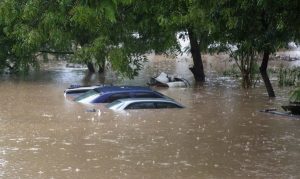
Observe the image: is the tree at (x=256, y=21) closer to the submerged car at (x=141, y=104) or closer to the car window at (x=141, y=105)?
the submerged car at (x=141, y=104)

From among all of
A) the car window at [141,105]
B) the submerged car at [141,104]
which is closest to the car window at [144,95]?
the submerged car at [141,104]

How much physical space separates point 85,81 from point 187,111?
1507 centimetres

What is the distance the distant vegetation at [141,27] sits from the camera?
10859mm

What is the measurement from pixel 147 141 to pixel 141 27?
46.8ft

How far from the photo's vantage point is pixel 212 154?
1319 cm

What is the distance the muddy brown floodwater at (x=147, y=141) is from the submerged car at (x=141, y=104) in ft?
1.47

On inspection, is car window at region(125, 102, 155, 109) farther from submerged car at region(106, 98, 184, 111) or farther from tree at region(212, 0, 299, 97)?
tree at region(212, 0, 299, 97)

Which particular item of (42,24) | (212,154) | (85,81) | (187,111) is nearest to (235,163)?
(212,154)

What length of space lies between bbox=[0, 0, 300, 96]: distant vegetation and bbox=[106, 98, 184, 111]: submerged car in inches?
113

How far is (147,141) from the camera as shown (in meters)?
14.7

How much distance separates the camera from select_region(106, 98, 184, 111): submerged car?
20.4 m

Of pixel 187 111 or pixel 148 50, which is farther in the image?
pixel 148 50

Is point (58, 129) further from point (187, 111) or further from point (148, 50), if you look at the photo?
point (148, 50)

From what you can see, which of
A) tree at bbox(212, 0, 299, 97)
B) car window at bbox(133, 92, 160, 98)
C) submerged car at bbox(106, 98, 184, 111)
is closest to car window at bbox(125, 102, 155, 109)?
submerged car at bbox(106, 98, 184, 111)
